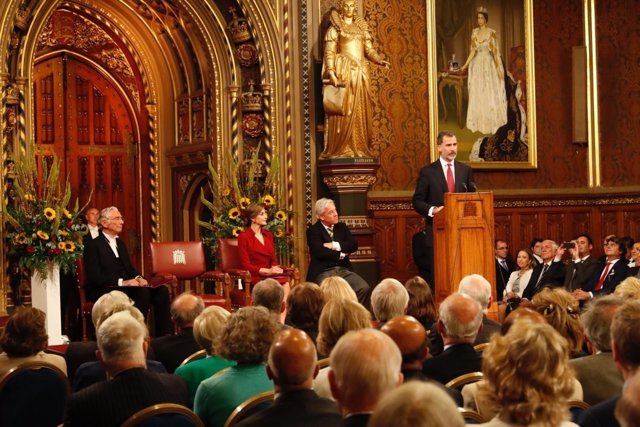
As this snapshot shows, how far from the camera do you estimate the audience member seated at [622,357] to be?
3.25m

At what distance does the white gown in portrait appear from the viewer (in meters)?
12.5

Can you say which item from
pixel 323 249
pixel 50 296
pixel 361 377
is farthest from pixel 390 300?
pixel 50 296

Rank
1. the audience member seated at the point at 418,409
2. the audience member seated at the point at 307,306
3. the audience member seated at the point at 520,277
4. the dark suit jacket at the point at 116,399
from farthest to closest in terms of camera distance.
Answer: the audience member seated at the point at 520,277
the audience member seated at the point at 307,306
the dark suit jacket at the point at 116,399
the audience member seated at the point at 418,409

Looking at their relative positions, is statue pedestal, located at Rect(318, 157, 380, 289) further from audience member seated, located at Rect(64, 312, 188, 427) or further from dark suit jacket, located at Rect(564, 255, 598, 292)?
audience member seated, located at Rect(64, 312, 188, 427)

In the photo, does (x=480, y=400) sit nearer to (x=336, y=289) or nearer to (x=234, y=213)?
(x=336, y=289)

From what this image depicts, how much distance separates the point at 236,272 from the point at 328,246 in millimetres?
870

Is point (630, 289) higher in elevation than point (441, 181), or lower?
lower

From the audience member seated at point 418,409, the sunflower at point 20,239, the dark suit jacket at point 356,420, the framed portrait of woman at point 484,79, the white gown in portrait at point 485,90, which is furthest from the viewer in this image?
the white gown in portrait at point 485,90

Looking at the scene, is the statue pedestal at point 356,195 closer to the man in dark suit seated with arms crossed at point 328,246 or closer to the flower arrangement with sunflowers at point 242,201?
the flower arrangement with sunflowers at point 242,201

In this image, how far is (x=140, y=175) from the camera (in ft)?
44.0

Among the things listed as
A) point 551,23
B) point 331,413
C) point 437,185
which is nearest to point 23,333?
point 331,413

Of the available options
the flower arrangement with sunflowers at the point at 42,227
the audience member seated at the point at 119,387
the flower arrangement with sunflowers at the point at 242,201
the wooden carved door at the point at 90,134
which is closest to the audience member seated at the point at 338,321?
the audience member seated at the point at 119,387

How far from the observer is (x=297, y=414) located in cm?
327

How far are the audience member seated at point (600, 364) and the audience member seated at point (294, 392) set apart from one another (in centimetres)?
133
